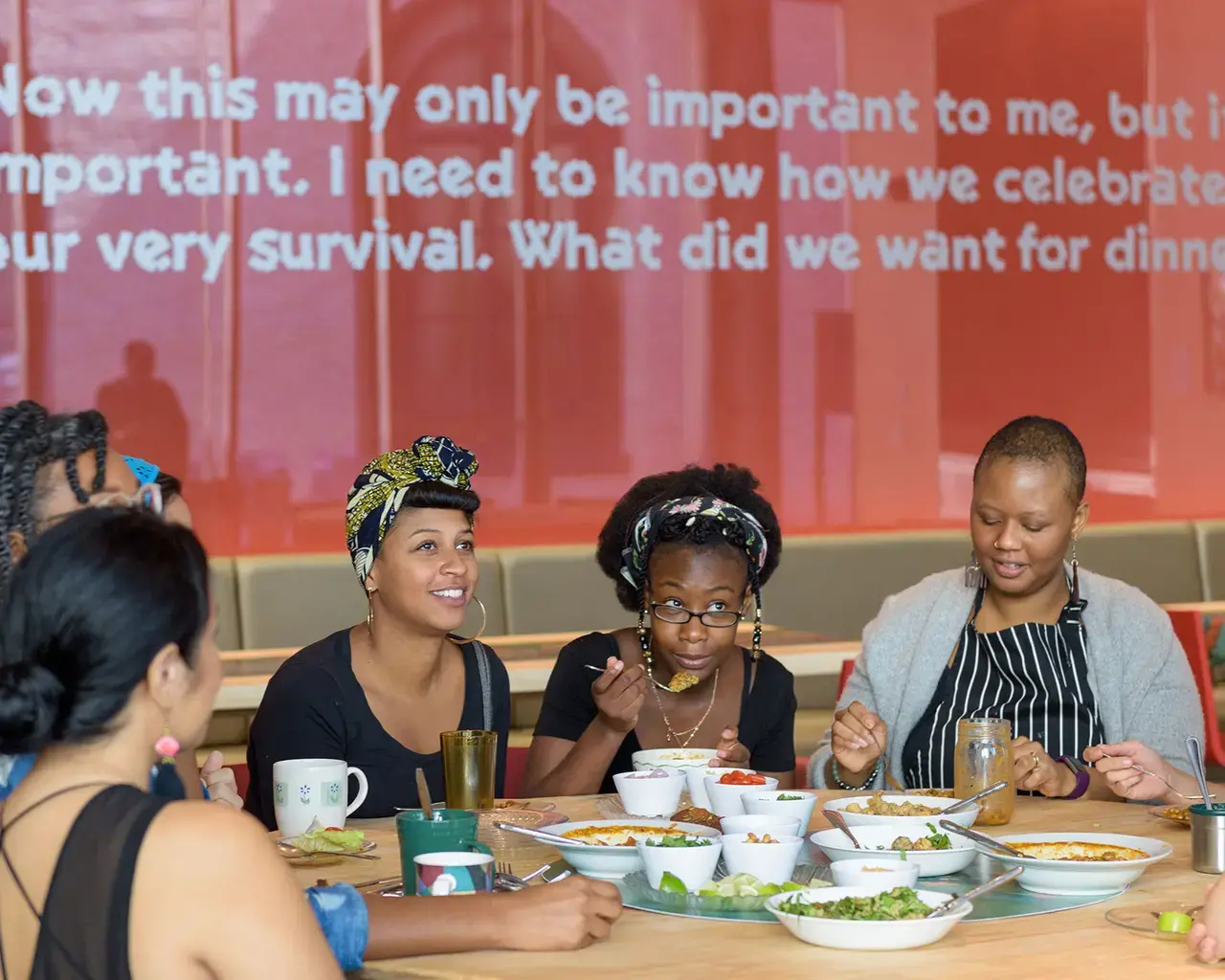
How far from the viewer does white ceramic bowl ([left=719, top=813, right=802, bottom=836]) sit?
208 centimetres

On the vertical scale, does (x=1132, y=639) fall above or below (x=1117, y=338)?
below

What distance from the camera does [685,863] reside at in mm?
2006

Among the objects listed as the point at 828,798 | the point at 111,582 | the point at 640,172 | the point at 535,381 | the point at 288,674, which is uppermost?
the point at 640,172

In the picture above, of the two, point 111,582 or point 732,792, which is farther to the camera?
point 732,792

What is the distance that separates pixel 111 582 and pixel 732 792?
1.12m

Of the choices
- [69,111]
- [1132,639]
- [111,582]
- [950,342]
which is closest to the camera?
[111,582]

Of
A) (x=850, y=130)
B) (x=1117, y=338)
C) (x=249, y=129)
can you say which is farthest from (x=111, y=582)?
(x=1117, y=338)

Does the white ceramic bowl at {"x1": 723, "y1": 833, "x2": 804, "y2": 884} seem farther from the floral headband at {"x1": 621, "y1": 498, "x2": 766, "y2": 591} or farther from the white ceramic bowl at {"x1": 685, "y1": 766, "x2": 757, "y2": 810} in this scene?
the floral headband at {"x1": 621, "y1": 498, "x2": 766, "y2": 591}

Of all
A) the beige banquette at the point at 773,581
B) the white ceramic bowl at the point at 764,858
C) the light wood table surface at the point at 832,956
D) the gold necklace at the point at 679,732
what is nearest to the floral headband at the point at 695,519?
the gold necklace at the point at 679,732

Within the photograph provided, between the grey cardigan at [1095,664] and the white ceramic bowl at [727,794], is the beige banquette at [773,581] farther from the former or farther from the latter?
the white ceramic bowl at [727,794]

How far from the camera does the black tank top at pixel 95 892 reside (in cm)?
150

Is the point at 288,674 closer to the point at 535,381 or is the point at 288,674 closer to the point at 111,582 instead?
the point at 111,582

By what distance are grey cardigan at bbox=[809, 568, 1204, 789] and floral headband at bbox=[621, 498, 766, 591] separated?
34 cm

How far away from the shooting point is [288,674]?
290 centimetres
